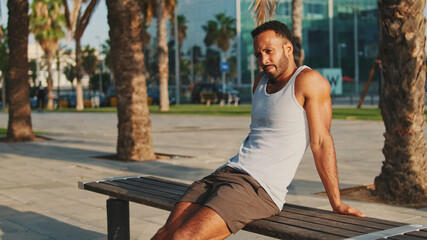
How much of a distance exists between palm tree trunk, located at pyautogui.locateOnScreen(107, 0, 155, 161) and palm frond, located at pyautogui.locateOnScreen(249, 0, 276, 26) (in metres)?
4.58

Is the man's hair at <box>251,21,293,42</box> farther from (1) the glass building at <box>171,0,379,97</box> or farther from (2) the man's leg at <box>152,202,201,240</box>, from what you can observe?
(1) the glass building at <box>171,0,379,97</box>

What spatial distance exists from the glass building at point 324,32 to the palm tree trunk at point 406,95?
56.8 metres

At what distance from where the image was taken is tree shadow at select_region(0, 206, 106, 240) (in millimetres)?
5086

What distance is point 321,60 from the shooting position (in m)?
66.0

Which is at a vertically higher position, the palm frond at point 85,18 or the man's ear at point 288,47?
the palm frond at point 85,18

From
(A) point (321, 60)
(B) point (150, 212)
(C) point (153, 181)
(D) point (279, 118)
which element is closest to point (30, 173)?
(B) point (150, 212)

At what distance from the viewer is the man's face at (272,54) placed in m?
3.51

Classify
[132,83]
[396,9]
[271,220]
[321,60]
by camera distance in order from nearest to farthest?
1. [271,220]
2. [396,9]
3. [132,83]
4. [321,60]

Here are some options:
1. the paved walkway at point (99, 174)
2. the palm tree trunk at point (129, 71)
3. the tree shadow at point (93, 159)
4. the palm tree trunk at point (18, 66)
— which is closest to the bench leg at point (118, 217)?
the paved walkway at point (99, 174)

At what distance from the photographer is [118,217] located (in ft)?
14.5

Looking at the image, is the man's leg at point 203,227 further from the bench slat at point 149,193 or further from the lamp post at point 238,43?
the lamp post at point 238,43

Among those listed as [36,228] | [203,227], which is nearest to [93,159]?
[36,228]

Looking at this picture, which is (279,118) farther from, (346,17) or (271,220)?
(346,17)

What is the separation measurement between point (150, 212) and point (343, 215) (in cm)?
303
